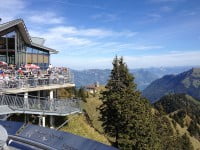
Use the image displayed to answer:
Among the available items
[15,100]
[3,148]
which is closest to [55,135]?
[3,148]

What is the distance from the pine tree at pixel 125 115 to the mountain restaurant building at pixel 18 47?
334 inches

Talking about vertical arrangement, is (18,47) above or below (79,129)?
above

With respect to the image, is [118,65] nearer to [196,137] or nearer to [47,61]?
[47,61]

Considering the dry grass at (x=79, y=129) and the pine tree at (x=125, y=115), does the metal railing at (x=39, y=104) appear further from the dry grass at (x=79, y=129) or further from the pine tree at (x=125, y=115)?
the pine tree at (x=125, y=115)

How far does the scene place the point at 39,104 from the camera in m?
26.1

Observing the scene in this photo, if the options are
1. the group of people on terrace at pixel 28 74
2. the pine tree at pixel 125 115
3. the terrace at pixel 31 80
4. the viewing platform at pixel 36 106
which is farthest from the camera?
the pine tree at pixel 125 115

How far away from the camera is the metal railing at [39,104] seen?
76.9ft

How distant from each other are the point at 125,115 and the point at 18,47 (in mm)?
12312

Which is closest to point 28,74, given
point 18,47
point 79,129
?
point 79,129

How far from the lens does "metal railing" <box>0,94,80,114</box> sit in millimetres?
23453

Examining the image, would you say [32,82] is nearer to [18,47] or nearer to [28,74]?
[28,74]

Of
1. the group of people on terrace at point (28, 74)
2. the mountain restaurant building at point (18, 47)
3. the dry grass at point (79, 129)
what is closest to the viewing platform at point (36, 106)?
the group of people on terrace at point (28, 74)

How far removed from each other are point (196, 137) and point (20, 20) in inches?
4479

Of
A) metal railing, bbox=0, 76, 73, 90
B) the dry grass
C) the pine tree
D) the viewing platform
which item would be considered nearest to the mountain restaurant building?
metal railing, bbox=0, 76, 73, 90
